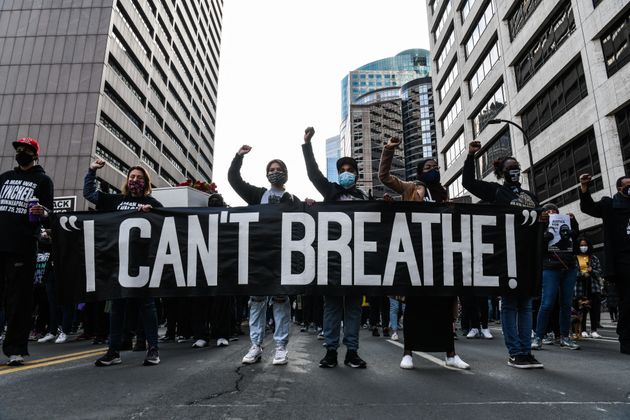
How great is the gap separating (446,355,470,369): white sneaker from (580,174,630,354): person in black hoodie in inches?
86.5

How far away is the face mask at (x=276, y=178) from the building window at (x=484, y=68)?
89.5 feet

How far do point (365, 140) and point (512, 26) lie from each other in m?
86.5

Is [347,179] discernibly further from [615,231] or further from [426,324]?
[615,231]

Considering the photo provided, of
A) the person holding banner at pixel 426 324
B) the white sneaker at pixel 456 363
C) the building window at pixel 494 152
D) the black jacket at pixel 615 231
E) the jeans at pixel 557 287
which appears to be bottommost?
the white sneaker at pixel 456 363

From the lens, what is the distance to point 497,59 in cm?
2792

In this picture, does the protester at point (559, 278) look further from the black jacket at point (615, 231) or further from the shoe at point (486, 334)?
the shoe at point (486, 334)

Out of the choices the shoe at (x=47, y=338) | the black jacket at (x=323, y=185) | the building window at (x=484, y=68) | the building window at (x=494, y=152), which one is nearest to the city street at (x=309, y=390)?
the black jacket at (x=323, y=185)

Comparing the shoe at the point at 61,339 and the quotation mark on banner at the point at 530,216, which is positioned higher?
the quotation mark on banner at the point at 530,216

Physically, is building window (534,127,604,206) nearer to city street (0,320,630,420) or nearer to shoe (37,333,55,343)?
city street (0,320,630,420)

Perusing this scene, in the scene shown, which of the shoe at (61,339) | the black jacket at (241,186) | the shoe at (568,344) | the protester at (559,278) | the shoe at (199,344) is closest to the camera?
the black jacket at (241,186)

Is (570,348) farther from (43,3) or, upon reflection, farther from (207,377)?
(43,3)

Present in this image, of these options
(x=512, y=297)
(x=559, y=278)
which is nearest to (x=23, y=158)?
(x=512, y=297)

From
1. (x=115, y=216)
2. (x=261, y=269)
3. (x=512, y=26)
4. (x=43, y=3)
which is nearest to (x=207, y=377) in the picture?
(x=261, y=269)

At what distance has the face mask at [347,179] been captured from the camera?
4508 millimetres
